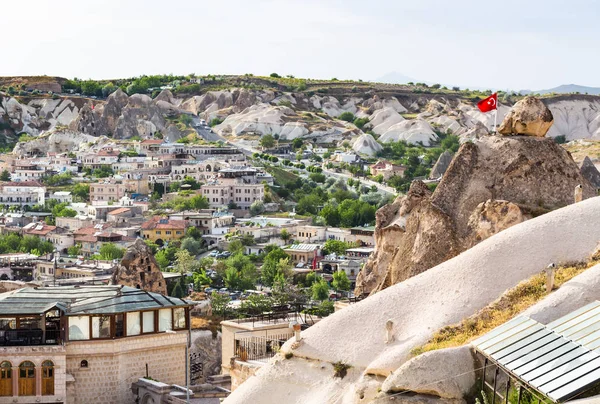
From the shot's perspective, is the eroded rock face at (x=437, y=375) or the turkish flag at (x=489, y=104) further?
the turkish flag at (x=489, y=104)

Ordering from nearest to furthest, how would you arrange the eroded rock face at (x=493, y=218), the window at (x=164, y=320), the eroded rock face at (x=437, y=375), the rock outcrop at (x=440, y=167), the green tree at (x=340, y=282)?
the eroded rock face at (x=437, y=375) → the eroded rock face at (x=493, y=218) → the window at (x=164, y=320) → the green tree at (x=340, y=282) → the rock outcrop at (x=440, y=167)

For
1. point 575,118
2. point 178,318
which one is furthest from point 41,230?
point 575,118

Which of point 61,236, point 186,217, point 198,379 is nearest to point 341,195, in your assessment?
point 186,217

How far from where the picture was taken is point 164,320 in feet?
83.7

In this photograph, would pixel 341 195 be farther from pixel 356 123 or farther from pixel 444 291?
pixel 444 291

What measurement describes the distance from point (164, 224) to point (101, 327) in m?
80.2

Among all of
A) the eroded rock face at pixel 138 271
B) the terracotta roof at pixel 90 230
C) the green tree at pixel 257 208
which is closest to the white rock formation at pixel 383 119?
the green tree at pixel 257 208

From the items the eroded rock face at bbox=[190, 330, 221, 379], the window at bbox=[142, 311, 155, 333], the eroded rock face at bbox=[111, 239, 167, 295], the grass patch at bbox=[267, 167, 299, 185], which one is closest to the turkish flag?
the window at bbox=[142, 311, 155, 333]

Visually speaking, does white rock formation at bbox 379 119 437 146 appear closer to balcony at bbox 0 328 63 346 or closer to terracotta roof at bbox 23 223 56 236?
terracotta roof at bbox 23 223 56 236

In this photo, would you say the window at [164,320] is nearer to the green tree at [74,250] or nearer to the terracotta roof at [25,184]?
the green tree at [74,250]

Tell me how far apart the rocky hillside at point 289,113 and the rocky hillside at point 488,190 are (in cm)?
12760

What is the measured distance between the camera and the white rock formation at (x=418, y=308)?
60.1 feet

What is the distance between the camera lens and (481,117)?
172 meters

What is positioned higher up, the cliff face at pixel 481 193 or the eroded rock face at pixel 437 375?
the cliff face at pixel 481 193
